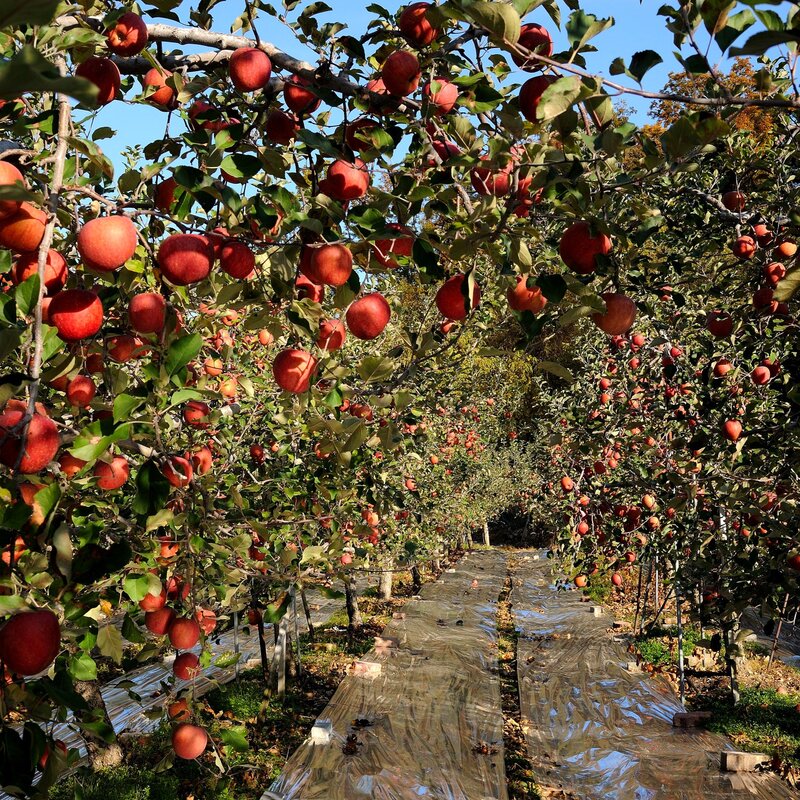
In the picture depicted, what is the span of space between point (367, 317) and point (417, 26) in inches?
25.2

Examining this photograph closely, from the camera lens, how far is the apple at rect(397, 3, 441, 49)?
4.70 ft

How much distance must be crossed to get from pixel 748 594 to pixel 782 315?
128cm

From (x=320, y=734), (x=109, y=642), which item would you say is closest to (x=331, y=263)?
(x=109, y=642)

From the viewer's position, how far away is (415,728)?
7422 mm

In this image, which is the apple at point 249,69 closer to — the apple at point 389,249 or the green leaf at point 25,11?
the apple at point 389,249

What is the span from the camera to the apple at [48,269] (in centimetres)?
136

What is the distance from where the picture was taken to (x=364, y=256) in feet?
4.90

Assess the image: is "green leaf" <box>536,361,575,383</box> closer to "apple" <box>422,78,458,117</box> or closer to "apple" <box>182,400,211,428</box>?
"apple" <box>422,78,458,117</box>

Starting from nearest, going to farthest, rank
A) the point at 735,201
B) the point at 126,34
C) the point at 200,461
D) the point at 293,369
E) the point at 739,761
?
the point at 126,34
the point at 293,369
the point at 200,461
the point at 735,201
the point at 739,761

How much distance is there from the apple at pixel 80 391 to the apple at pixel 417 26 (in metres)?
1.09

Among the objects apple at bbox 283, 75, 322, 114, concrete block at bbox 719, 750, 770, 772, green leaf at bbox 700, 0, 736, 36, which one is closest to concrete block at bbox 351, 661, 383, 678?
concrete block at bbox 719, 750, 770, 772

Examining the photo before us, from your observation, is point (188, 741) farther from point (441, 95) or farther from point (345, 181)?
point (441, 95)

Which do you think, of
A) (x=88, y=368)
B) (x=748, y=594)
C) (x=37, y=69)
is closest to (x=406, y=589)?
(x=748, y=594)

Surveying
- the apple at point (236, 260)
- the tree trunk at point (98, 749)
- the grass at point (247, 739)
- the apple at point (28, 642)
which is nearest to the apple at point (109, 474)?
the apple at point (28, 642)
